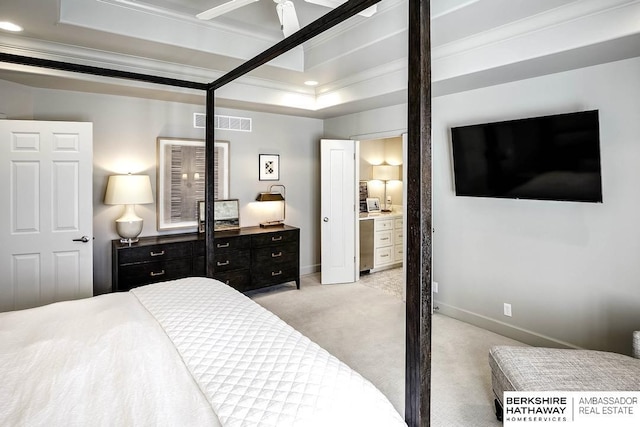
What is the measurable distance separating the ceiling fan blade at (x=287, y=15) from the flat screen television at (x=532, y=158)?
196cm

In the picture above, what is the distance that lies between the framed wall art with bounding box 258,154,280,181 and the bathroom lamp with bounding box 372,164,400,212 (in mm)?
1992

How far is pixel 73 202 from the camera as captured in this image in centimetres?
338

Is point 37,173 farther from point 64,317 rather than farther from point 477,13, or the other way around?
point 477,13

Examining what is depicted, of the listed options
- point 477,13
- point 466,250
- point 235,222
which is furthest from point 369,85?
point 235,222

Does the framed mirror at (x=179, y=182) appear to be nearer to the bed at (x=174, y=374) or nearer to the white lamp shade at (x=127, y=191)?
the white lamp shade at (x=127, y=191)

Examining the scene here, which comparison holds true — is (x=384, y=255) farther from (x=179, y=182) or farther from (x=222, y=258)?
(x=179, y=182)

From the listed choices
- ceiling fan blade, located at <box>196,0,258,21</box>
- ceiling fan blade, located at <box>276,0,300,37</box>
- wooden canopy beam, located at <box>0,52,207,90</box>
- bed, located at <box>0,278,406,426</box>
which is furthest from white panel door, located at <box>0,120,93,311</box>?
ceiling fan blade, located at <box>276,0,300,37</box>

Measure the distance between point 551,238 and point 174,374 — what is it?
3.10m

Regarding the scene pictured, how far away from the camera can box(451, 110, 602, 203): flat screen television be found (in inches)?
107

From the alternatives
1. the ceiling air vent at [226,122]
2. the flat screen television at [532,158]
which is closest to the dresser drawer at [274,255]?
the ceiling air vent at [226,122]

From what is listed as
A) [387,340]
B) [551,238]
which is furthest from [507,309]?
[387,340]

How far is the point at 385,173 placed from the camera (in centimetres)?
648

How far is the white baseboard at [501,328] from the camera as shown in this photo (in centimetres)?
314

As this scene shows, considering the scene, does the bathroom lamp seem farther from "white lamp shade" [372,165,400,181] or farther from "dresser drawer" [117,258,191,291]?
"dresser drawer" [117,258,191,291]
